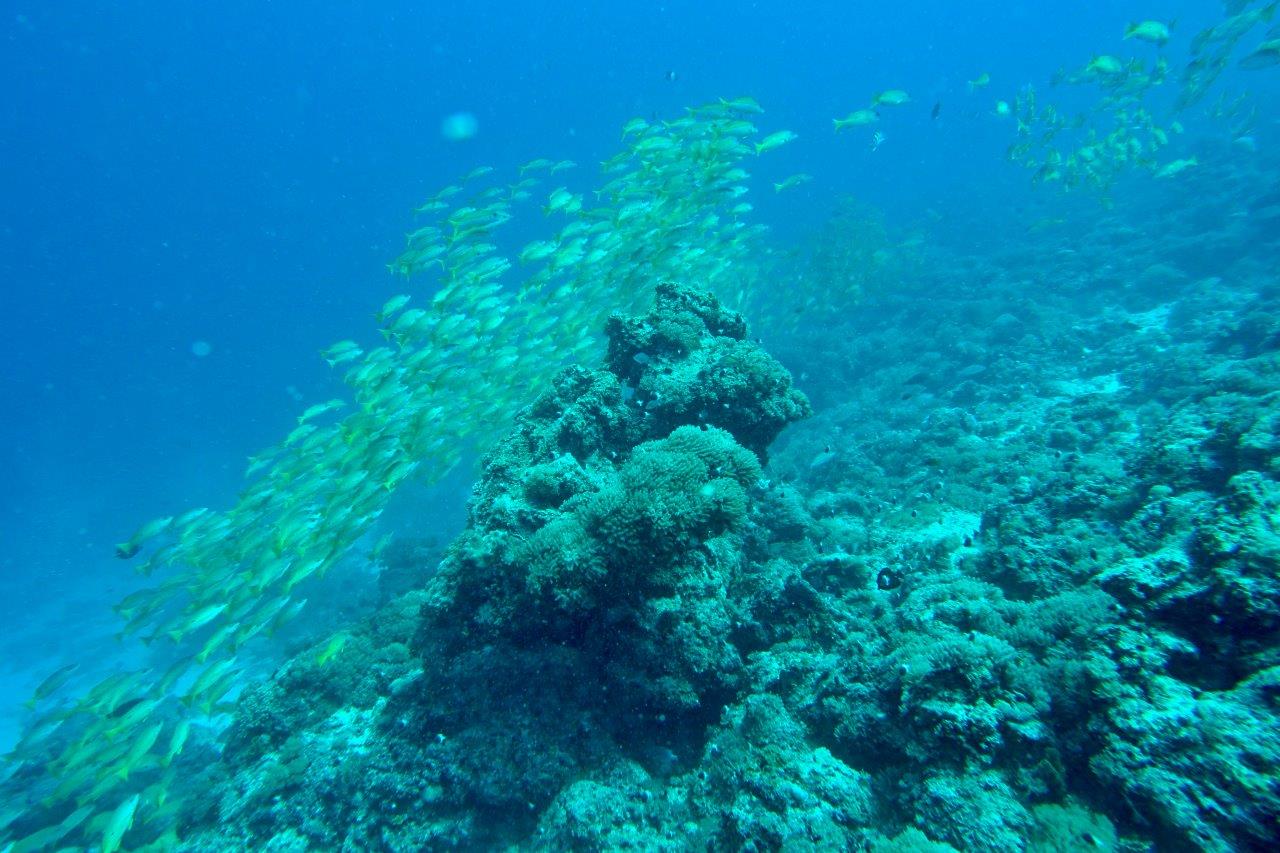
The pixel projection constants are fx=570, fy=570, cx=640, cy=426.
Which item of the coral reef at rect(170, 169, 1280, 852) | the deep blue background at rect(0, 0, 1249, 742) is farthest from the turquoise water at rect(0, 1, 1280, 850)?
the deep blue background at rect(0, 0, 1249, 742)

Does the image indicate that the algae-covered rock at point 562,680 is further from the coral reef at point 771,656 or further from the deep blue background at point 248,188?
the deep blue background at point 248,188

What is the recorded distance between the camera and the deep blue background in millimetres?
44281

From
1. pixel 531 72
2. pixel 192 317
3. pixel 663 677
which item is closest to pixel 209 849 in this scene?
pixel 663 677

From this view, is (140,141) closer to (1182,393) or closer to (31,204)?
(31,204)

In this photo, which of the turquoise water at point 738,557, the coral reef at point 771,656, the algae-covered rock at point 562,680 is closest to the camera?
the coral reef at point 771,656

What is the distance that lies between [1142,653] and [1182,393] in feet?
30.8

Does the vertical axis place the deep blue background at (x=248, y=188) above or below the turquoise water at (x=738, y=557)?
above

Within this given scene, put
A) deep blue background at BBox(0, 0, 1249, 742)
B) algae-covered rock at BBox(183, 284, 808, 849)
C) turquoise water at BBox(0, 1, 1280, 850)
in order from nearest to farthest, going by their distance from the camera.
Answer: turquoise water at BBox(0, 1, 1280, 850) → algae-covered rock at BBox(183, 284, 808, 849) → deep blue background at BBox(0, 0, 1249, 742)

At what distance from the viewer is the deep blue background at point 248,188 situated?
4428cm

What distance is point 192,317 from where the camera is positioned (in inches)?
2438

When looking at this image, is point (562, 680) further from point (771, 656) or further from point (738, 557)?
point (738, 557)

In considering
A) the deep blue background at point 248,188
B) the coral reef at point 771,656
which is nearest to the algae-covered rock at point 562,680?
the coral reef at point 771,656

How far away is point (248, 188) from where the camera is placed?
246 ft

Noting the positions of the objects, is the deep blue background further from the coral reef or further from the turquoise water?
the coral reef
